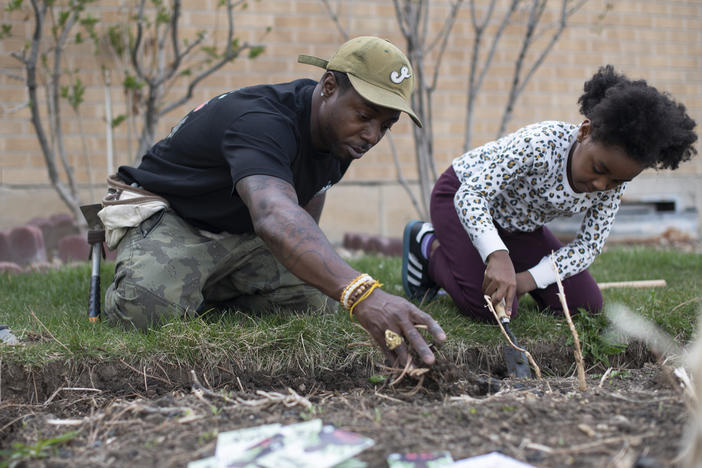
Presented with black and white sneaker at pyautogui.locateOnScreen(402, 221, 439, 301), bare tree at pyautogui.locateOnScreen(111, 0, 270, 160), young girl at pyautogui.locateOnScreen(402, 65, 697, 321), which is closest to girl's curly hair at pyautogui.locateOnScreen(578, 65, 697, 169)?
young girl at pyautogui.locateOnScreen(402, 65, 697, 321)

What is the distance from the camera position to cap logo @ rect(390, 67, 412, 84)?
2.59 meters

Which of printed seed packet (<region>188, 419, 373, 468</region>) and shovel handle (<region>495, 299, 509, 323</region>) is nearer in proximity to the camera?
printed seed packet (<region>188, 419, 373, 468</region>)

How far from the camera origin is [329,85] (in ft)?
8.86

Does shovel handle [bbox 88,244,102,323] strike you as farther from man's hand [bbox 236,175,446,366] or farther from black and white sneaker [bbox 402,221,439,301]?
black and white sneaker [bbox 402,221,439,301]

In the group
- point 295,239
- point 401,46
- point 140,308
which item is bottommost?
point 140,308

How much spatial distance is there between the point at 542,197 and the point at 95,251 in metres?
2.26

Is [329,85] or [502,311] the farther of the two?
[502,311]

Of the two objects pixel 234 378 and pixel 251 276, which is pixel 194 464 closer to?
pixel 234 378

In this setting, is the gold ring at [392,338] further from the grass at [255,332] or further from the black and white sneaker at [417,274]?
the black and white sneaker at [417,274]

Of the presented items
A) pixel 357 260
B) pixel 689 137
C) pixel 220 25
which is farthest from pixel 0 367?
pixel 220 25

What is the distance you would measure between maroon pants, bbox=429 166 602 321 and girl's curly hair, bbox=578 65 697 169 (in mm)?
803

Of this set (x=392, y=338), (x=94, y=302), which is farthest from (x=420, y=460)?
(x=94, y=302)

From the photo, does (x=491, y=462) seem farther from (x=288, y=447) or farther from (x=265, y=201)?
(x=265, y=201)

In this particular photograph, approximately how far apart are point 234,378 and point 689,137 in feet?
7.08
